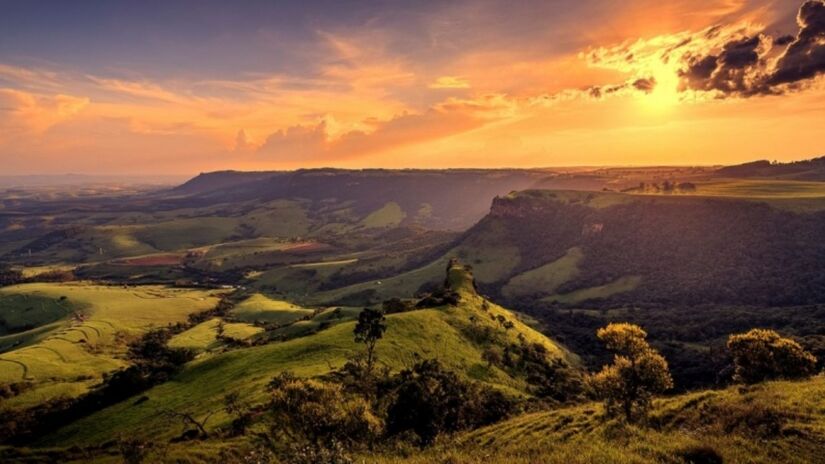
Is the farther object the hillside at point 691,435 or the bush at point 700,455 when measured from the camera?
the hillside at point 691,435

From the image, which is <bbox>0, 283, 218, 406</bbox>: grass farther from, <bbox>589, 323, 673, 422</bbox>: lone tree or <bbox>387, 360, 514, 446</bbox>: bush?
<bbox>589, 323, 673, 422</bbox>: lone tree

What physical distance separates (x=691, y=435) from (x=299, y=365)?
72.8 m

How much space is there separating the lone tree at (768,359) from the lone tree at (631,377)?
18.7m

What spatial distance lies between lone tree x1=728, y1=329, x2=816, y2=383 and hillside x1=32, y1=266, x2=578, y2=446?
1467 inches

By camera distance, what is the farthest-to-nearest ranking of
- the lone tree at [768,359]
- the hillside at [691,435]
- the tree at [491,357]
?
the tree at [491,357] → the lone tree at [768,359] → the hillside at [691,435]

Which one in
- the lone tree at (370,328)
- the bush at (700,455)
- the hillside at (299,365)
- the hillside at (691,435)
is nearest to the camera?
the bush at (700,455)

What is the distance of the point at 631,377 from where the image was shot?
51.7 meters

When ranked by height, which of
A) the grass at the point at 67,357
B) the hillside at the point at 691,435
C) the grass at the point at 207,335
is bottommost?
the grass at the point at 207,335

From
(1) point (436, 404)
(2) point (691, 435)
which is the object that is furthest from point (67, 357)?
(2) point (691, 435)

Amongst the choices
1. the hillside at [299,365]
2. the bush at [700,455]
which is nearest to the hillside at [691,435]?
the bush at [700,455]

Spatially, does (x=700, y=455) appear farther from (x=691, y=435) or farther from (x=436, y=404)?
(x=436, y=404)

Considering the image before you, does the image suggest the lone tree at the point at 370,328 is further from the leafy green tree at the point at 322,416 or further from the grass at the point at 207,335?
the grass at the point at 207,335

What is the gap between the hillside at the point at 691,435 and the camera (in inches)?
967

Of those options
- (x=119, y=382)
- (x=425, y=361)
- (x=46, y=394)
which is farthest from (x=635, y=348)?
(x=46, y=394)
